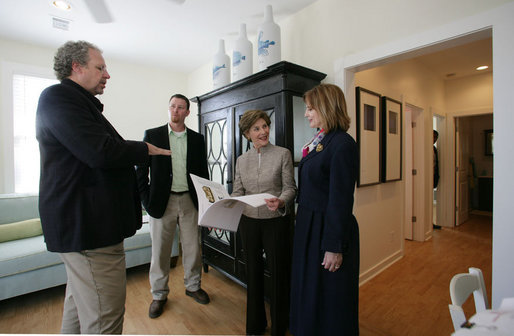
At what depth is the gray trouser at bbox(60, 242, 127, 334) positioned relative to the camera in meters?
1.05

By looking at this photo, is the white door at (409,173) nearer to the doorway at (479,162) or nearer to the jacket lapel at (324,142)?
the doorway at (479,162)

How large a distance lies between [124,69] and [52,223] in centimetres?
328

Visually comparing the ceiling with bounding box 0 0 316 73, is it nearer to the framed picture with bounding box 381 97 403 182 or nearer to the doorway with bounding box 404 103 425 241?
the framed picture with bounding box 381 97 403 182

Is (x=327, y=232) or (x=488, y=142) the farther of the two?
(x=488, y=142)

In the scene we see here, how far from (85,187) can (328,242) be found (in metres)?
1.04

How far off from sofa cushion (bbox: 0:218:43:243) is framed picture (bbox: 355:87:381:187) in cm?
314

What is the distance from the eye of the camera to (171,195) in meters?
2.06

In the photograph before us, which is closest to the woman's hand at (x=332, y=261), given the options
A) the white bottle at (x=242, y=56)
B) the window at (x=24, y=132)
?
the white bottle at (x=242, y=56)

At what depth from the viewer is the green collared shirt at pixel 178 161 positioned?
208 cm

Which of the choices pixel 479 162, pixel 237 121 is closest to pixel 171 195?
pixel 237 121

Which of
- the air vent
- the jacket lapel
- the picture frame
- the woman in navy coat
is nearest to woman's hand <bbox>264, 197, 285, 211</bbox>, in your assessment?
the woman in navy coat

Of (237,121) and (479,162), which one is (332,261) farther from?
(479,162)

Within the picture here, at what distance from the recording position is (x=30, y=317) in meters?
2.01

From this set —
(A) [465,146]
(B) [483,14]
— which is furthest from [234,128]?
(A) [465,146]
